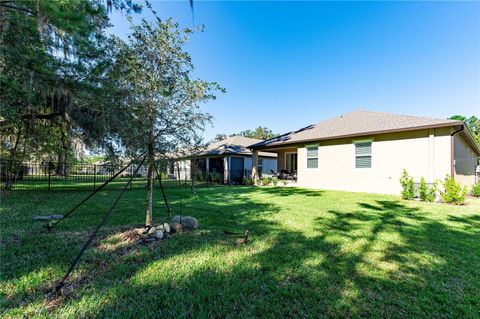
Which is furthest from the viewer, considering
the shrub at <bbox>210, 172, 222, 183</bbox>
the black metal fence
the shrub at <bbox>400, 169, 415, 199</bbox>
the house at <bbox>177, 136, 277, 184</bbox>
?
the shrub at <bbox>210, 172, 222, 183</bbox>

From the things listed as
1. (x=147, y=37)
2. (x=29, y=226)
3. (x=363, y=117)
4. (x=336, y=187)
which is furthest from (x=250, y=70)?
(x=29, y=226)

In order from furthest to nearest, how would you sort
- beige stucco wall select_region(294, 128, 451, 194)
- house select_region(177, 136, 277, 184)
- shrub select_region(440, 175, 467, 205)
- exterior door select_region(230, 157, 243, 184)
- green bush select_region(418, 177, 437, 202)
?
exterior door select_region(230, 157, 243, 184)
house select_region(177, 136, 277, 184)
beige stucco wall select_region(294, 128, 451, 194)
green bush select_region(418, 177, 437, 202)
shrub select_region(440, 175, 467, 205)

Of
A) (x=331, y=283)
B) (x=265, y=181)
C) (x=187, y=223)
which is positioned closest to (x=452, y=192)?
(x=331, y=283)

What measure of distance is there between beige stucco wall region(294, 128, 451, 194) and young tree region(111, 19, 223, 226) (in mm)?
9043

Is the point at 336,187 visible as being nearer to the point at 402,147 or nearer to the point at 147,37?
the point at 402,147

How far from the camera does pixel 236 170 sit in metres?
16.9

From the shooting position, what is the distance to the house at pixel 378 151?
8.43 meters

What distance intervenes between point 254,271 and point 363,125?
10.8m

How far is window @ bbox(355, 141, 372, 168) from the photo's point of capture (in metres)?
10.3

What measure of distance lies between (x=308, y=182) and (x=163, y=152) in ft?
33.5

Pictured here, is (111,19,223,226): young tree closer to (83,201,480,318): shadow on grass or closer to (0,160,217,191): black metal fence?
(0,160,217,191): black metal fence

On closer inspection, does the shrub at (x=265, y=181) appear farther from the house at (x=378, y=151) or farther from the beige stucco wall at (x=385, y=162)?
the beige stucco wall at (x=385, y=162)

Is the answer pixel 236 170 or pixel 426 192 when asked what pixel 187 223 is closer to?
pixel 426 192

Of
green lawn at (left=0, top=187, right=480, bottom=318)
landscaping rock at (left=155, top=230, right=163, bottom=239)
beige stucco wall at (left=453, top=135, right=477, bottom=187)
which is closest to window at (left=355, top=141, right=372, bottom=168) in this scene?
beige stucco wall at (left=453, top=135, right=477, bottom=187)
